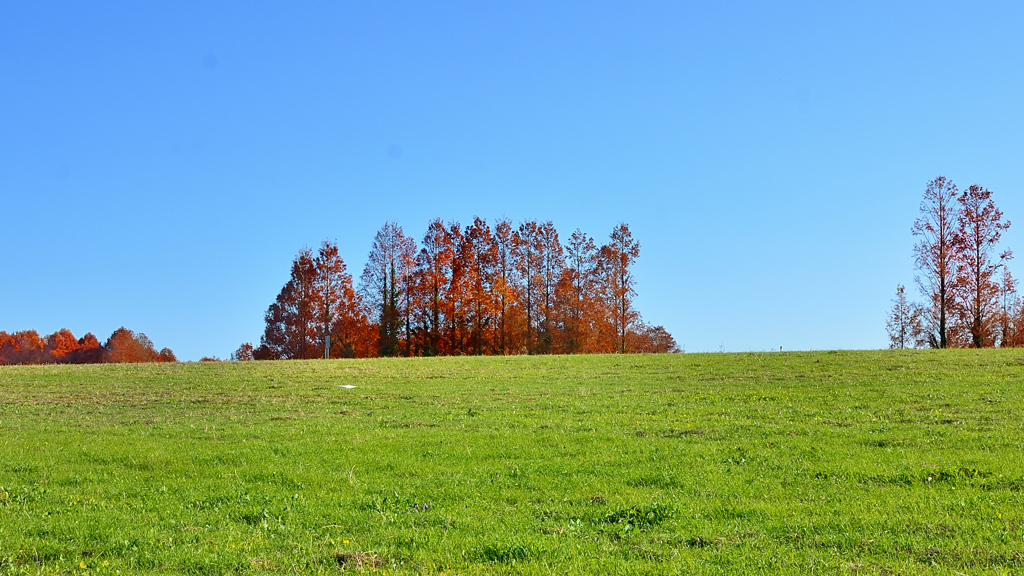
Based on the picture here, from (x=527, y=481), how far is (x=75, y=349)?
406 feet

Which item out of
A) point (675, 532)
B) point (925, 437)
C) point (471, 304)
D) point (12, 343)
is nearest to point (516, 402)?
point (925, 437)

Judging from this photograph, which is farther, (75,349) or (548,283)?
(75,349)

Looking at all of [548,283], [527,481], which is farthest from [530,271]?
[527,481]

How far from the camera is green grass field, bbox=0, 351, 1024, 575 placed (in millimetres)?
7863

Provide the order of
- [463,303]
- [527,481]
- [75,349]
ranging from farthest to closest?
[75,349] → [463,303] → [527,481]

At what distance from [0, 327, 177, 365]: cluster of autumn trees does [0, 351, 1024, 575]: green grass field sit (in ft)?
243

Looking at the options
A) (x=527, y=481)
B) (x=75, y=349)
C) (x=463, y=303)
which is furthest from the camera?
(x=75, y=349)

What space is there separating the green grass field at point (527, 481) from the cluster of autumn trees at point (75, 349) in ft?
243

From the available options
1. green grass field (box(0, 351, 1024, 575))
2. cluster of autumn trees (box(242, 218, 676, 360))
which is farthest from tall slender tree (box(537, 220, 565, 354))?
green grass field (box(0, 351, 1024, 575))

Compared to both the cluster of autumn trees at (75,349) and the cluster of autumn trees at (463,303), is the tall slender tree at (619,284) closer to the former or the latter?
the cluster of autumn trees at (463,303)

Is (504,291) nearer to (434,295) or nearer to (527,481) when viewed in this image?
(434,295)

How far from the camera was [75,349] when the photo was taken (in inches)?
4515

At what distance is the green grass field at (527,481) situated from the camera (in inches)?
310

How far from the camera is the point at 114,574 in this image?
744 centimetres
